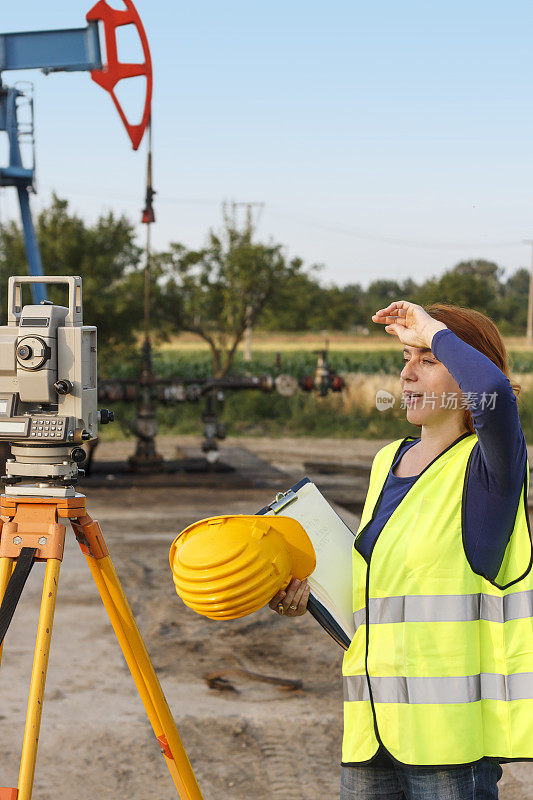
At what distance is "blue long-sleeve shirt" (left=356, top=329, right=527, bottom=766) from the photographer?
5.12 ft

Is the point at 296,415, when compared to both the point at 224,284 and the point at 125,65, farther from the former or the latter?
the point at 125,65

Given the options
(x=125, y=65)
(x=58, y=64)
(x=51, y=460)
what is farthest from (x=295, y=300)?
(x=51, y=460)

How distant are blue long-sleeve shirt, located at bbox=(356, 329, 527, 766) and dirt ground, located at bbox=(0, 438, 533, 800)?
1.93 m

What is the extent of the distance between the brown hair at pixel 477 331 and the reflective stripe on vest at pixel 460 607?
371 mm

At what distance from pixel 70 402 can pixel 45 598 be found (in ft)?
1.74

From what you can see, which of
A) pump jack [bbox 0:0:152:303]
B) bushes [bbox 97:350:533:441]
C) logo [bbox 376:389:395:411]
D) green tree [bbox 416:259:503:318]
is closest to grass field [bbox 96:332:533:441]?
bushes [bbox 97:350:533:441]

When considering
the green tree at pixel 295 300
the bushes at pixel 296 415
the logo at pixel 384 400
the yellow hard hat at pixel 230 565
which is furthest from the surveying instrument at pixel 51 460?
the green tree at pixel 295 300

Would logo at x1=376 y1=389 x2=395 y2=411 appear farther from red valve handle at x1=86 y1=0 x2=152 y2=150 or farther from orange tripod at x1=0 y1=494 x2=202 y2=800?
red valve handle at x1=86 y1=0 x2=152 y2=150

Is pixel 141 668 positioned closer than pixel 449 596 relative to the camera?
No

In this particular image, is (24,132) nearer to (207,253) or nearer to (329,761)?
(329,761)

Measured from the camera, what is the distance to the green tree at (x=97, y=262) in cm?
1752

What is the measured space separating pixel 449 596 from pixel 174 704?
9.07 feet

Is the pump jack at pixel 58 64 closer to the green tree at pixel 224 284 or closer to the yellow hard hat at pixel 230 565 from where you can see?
the yellow hard hat at pixel 230 565

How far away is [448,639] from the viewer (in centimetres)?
172
